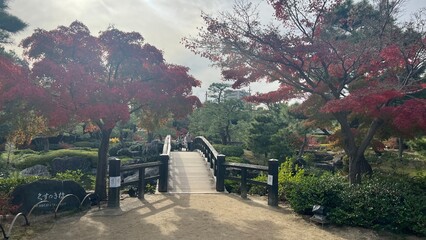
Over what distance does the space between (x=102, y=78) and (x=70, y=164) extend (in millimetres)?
13007

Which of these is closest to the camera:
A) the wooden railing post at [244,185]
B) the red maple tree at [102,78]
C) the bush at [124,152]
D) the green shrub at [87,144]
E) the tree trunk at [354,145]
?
the red maple tree at [102,78]

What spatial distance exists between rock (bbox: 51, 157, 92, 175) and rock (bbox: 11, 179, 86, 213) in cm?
1323

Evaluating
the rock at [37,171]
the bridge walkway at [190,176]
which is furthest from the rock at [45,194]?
the rock at [37,171]

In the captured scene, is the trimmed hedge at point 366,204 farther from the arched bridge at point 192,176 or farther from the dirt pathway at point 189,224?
the arched bridge at point 192,176

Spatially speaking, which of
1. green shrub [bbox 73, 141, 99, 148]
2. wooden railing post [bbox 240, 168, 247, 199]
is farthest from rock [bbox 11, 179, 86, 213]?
green shrub [bbox 73, 141, 99, 148]

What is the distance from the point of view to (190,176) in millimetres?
12836

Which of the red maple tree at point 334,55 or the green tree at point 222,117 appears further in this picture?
the green tree at point 222,117

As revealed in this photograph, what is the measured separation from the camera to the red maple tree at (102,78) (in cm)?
835

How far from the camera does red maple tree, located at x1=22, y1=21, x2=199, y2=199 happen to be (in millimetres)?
8352

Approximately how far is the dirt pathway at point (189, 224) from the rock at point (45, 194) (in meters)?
0.65

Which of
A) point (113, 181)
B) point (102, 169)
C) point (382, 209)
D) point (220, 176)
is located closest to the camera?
point (382, 209)

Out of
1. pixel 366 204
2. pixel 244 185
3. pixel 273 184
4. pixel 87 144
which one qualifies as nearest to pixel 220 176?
Result: pixel 244 185

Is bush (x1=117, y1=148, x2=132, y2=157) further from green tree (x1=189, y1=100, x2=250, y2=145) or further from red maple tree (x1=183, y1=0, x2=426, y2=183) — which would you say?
red maple tree (x1=183, y1=0, x2=426, y2=183)

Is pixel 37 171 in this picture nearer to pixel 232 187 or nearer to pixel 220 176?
pixel 232 187
